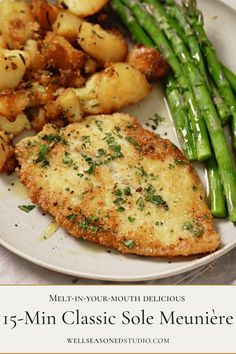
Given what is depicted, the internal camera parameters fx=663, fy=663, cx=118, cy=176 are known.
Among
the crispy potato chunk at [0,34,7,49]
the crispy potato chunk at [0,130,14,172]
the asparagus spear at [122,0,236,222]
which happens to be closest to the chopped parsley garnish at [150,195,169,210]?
the asparagus spear at [122,0,236,222]

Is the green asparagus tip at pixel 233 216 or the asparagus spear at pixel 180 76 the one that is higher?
the asparagus spear at pixel 180 76

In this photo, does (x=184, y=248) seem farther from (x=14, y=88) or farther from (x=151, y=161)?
(x=14, y=88)

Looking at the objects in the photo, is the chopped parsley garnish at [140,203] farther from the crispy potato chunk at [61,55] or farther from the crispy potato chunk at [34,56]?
the crispy potato chunk at [34,56]

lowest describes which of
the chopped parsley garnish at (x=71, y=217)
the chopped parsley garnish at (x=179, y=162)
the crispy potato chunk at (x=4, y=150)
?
the crispy potato chunk at (x=4, y=150)

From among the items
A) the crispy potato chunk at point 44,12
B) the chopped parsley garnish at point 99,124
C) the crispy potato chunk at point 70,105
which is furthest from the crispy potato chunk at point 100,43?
the chopped parsley garnish at point 99,124

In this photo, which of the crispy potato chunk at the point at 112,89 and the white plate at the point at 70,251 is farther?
the crispy potato chunk at the point at 112,89

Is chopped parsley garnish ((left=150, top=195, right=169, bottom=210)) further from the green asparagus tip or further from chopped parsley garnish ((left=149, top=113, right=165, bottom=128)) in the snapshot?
chopped parsley garnish ((left=149, top=113, right=165, bottom=128))

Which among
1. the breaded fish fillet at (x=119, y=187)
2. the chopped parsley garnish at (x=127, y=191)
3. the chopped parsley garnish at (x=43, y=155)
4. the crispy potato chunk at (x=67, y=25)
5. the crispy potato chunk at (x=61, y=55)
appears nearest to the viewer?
the breaded fish fillet at (x=119, y=187)
